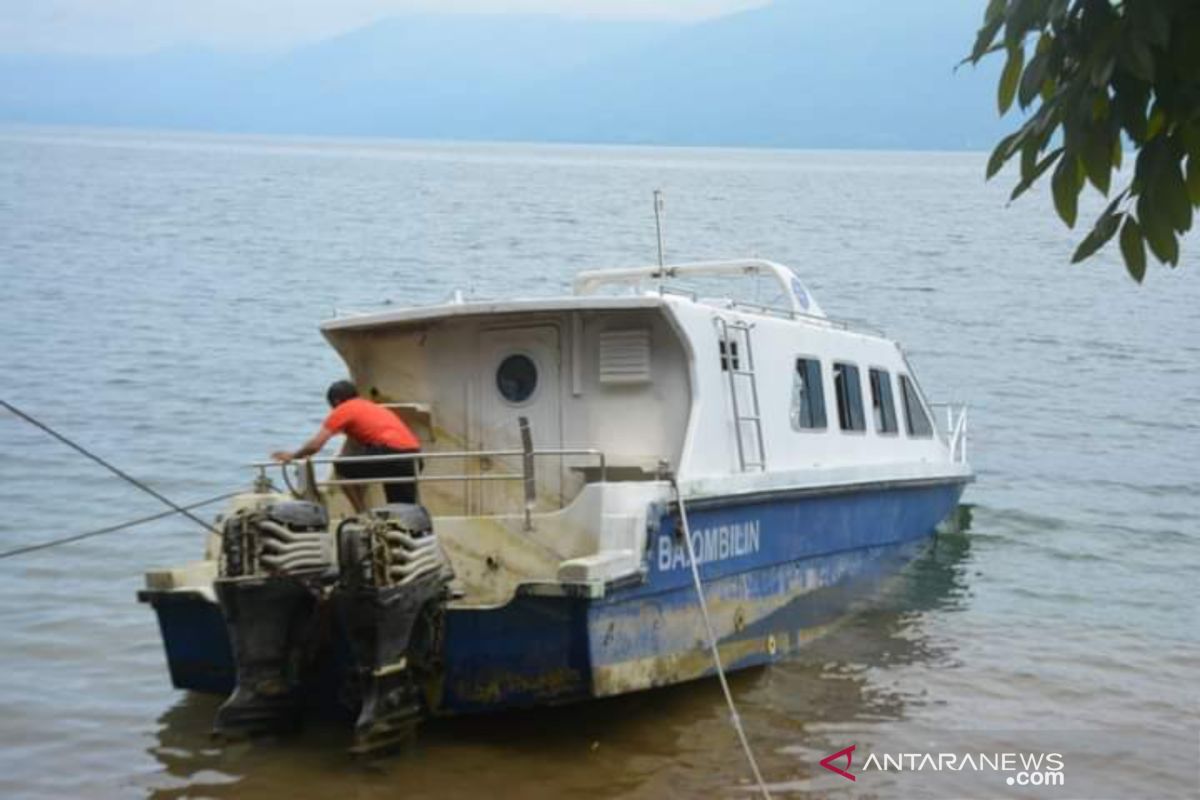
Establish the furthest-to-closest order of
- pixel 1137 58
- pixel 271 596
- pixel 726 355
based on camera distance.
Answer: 1. pixel 726 355
2. pixel 271 596
3. pixel 1137 58

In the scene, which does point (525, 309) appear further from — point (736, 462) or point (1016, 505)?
point (1016, 505)

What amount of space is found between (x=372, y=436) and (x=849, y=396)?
16.6 feet

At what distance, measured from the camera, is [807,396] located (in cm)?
1343

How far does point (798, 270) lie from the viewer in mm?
42844

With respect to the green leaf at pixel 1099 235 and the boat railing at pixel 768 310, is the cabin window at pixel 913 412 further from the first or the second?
the green leaf at pixel 1099 235

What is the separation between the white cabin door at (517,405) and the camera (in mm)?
12141

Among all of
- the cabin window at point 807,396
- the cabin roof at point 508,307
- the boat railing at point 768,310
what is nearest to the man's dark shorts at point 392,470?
the cabin roof at point 508,307

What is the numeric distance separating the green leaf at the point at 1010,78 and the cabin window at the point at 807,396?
885 cm

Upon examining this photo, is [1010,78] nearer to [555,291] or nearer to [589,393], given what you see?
[589,393]

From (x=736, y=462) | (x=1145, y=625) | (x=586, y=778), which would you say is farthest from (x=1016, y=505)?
(x=586, y=778)

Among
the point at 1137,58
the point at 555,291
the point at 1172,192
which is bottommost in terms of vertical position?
the point at 1172,192

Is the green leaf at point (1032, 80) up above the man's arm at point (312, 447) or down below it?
above

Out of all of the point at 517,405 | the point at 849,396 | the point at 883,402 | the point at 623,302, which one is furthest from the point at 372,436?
the point at 883,402

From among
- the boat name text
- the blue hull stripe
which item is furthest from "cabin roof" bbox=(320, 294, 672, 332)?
the boat name text
